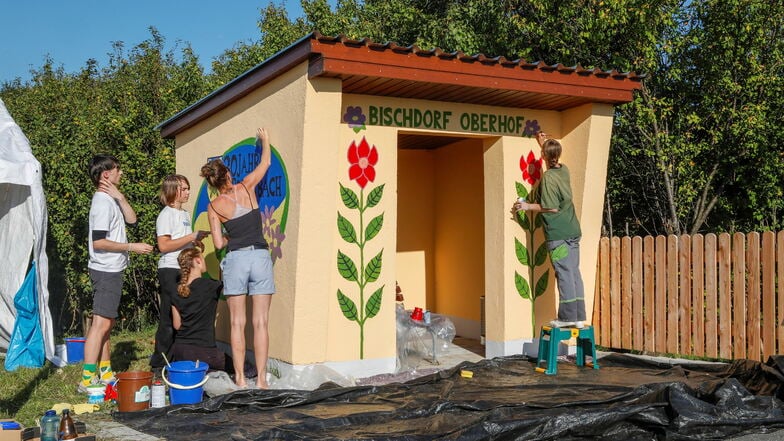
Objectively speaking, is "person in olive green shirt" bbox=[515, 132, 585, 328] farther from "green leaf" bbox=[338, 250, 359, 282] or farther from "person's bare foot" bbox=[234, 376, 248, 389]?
"person's bare foot" bbox=[234, 376, 248, 389]

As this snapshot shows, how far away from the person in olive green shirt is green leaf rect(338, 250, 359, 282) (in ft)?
6.22

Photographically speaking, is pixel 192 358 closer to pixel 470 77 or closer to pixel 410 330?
pixel 410 330

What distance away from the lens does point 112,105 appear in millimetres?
11766

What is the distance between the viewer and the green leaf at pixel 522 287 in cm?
790

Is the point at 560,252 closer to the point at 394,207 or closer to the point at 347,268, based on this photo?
the point at 394,207

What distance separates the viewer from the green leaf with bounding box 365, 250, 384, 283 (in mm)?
7109

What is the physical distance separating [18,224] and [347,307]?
4.12 meters

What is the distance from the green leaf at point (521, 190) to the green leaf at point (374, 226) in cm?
164

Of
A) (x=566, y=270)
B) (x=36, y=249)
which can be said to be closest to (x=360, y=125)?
(x=566, y=270)

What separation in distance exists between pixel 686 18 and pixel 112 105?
31.0ft

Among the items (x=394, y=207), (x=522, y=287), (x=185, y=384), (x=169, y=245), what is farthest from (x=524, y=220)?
(x=185, y=384)

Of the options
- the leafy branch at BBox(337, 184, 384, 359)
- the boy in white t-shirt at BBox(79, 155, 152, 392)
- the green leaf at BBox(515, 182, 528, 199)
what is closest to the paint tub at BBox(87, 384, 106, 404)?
the boy in white t-shirt at BBox(79, 155, 152, 392)

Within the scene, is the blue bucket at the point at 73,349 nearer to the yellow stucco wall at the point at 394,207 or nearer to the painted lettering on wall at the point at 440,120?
the yellow stucco wall at the point at 394,207

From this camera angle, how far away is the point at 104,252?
6547mm
